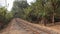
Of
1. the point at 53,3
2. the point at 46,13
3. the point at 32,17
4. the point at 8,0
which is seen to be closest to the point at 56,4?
the point at 53,3

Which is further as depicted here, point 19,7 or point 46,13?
point 19,7

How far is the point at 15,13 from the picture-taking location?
69.4m

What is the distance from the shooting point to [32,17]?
49688 mm

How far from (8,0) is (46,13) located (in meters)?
52.7

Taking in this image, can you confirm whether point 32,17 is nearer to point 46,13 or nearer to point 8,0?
point 46,13

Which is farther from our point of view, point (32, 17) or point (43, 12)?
point (32, 17)

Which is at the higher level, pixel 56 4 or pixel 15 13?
pixel 56 4

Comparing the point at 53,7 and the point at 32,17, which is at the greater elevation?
the point at 53,7

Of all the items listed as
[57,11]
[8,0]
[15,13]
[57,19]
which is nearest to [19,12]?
[15,13]

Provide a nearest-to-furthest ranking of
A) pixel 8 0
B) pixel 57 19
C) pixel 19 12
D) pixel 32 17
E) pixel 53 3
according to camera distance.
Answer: pixel 53 3, pixel 57 19, pixel 32 17, pixel 19 12, pixel 8 0

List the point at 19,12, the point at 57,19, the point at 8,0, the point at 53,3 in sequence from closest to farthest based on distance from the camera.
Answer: the point at 53,3
the point at 57,19
the point at 19,12
the point at 8,0

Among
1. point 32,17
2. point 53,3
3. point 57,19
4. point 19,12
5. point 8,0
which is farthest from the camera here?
point 8,0

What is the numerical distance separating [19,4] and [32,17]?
2209 cm

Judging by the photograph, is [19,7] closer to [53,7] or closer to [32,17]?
[32,17]
